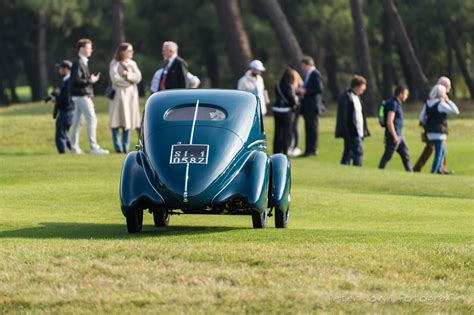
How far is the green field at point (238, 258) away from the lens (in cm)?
977

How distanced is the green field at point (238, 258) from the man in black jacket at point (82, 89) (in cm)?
698

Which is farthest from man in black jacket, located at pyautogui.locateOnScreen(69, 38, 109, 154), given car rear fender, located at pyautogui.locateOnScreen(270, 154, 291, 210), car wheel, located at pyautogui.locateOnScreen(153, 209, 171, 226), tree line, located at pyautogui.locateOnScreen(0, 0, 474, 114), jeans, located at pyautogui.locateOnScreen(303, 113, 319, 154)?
tree line, located at pyautogui.locateOnScreen(0, 0, 474, 114)

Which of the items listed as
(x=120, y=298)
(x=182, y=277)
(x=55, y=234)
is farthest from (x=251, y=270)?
(x=55, y=234)

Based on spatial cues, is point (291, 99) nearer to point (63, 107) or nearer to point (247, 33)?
point (63, 107)

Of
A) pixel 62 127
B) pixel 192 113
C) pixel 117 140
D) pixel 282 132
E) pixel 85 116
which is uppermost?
pixel 192 113

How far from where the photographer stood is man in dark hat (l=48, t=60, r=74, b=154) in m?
26.6

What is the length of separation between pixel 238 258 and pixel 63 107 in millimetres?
16122

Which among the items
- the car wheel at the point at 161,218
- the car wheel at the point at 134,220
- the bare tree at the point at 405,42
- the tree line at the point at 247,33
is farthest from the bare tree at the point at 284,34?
the car wheel at the point at 134,220

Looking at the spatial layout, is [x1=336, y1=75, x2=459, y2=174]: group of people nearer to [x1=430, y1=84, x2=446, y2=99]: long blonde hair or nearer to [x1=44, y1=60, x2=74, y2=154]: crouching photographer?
[x1=430, y1=84, x2=446, y2=99]: long blonde hair

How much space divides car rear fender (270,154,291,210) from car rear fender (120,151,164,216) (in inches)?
55.6

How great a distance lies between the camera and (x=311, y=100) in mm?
29562

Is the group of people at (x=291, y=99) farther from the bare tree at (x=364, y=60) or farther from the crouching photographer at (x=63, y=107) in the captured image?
A: the bare tree at (x=364, y=60)

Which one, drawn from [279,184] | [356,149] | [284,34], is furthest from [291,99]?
[284,34]

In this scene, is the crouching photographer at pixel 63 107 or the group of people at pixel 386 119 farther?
the crouching photographer at pixel 63 107
